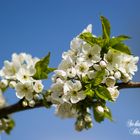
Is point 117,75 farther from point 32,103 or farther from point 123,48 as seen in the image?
point 32,103

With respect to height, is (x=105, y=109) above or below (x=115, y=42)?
below

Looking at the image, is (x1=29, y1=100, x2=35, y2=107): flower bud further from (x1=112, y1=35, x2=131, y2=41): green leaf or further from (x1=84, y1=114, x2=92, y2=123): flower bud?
(x1=112, y1=35, x2=131, y2=41): green leaf

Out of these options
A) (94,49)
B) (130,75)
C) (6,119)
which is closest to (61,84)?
(94,49)

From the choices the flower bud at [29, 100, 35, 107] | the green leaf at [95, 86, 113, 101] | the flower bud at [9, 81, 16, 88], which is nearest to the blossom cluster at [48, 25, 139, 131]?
the green leaf at [95, 86, 113, 101]

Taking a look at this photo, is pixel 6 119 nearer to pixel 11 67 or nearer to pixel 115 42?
pixel 11 67

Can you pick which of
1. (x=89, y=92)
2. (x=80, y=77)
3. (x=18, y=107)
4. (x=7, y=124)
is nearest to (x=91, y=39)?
(x=80, y=77)

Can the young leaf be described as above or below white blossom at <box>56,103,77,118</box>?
above
